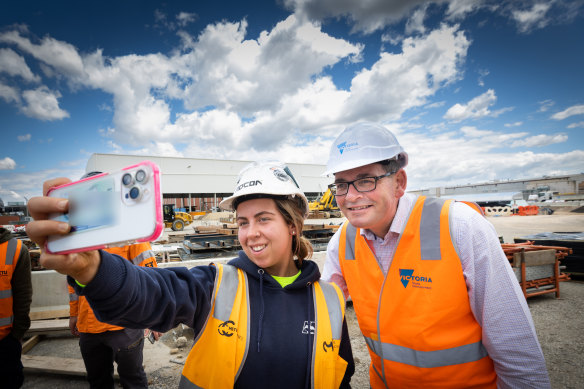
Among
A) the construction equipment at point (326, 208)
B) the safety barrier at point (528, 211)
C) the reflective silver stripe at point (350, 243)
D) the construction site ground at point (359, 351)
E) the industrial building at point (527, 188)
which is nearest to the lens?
the reflective silver stripe at point (350, 243)

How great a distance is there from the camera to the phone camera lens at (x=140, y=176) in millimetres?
838

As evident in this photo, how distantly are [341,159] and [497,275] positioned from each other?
1223mm

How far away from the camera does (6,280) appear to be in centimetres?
284

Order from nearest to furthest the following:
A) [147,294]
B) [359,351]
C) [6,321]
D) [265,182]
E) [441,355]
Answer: [147,294] → [265,182] → [441,355] → [6,321] → [359,351]

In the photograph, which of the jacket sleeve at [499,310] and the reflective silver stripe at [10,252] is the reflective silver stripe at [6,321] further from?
the jacket sleeve at [499,310]

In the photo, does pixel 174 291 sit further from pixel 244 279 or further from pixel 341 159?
pixel 341 159

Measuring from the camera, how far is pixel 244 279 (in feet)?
4.83

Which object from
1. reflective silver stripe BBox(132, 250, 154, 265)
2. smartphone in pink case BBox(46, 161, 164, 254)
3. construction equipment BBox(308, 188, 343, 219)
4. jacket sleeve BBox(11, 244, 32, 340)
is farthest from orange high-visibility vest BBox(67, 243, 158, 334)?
construction equipment BBox(308, 188, 343, 219)

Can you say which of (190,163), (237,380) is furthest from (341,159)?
(190,163)

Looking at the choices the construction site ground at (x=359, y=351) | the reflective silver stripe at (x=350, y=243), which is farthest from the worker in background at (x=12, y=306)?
the reflective silver stripe at (x=350, y=243)

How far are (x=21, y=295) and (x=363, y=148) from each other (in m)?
3.92

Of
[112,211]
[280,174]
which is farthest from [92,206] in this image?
[280,174]

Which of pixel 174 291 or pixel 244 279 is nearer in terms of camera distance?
pixel 174 291

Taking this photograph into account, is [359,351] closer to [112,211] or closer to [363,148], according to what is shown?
[363,148]
